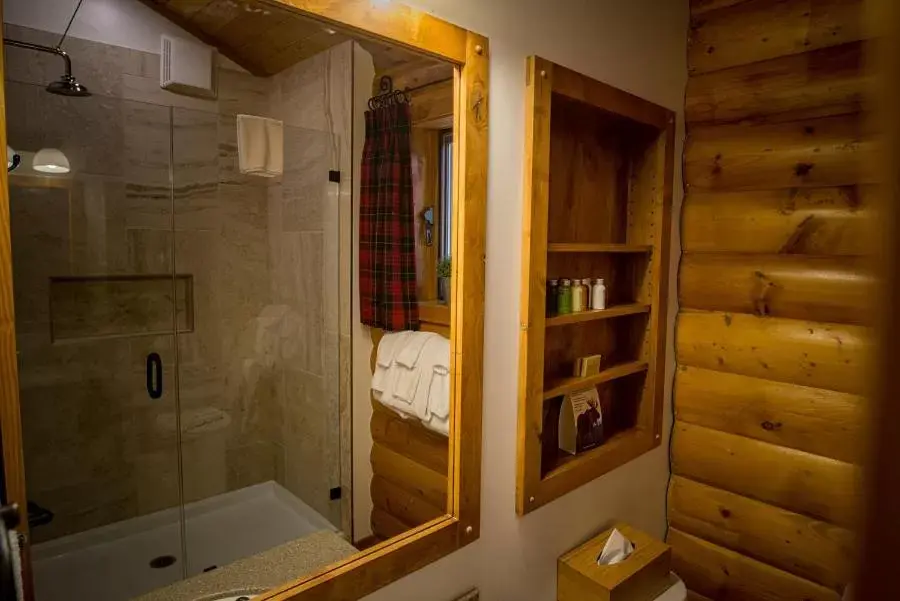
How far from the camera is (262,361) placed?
216 cm

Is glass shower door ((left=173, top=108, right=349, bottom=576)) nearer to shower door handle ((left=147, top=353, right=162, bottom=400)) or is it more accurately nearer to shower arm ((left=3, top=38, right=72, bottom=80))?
shower door handle ((left=147, top=353, right=162, bottom=400))

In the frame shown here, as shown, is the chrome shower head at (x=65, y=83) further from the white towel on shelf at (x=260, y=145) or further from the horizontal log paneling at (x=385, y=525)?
the horizontal log paneling at (x=385, y=525)

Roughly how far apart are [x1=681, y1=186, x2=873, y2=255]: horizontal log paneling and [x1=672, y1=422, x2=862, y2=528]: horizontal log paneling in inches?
27.0

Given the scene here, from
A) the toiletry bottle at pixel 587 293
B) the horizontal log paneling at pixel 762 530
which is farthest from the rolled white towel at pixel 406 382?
the horizontal log paneling at pixel 762 530

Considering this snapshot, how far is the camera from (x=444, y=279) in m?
1.42

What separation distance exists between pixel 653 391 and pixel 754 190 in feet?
2.61

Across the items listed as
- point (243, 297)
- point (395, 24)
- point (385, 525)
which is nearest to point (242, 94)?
point (243, 297)

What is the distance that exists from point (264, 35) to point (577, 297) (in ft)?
3.87

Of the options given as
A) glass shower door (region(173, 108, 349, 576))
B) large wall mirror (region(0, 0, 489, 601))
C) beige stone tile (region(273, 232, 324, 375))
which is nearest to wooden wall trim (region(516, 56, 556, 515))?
large wall mirror (region(0, 0, 489, 601))

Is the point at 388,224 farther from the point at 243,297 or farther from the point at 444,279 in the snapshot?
the point at 243,297

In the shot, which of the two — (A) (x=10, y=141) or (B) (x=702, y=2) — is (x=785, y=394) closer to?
(B) (x=702, y=2)

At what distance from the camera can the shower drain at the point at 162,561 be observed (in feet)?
5.55

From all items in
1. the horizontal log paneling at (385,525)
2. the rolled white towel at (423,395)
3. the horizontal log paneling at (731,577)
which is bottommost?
the horizontal log paneling at (731,577)

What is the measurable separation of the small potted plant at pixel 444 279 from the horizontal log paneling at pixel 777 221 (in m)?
1.10
